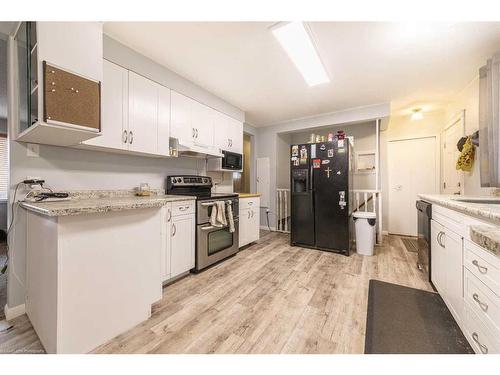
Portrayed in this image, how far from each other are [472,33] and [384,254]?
2754 millimetres

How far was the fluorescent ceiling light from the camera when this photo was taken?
1.79 metres

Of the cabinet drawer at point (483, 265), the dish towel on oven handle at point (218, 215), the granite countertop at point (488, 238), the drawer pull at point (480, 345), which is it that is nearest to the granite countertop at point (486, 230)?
the granite countertop at point (488, 238)

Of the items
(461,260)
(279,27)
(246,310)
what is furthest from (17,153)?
(461,260)

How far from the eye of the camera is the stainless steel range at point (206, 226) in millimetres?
2396

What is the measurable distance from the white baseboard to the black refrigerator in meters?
3.20

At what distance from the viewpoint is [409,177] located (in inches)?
165

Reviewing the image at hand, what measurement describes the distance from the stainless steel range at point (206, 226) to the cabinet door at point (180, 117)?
1.84 feet

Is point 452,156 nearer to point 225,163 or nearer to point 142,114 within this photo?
point 225,163

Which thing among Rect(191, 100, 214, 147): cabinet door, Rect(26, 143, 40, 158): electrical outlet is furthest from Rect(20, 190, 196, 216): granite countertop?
Rect(191, 100, 214, 147): cabinet door

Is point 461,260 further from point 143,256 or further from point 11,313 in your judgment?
point 11,313

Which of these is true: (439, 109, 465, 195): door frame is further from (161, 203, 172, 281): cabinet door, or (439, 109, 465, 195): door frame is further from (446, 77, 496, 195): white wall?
(161, 203, 172, 281): cabinet door

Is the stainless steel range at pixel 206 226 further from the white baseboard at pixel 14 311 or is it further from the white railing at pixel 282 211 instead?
the white railing at pixel 282 211

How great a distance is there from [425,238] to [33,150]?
3.93 meters

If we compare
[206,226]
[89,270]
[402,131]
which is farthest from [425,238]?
[89,270]
